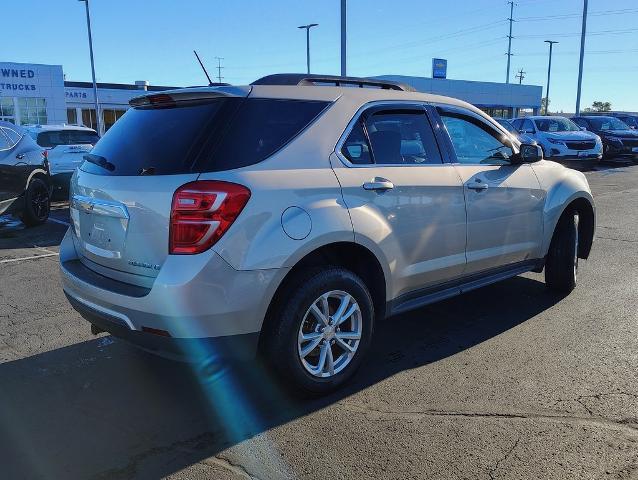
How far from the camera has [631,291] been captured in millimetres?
5594

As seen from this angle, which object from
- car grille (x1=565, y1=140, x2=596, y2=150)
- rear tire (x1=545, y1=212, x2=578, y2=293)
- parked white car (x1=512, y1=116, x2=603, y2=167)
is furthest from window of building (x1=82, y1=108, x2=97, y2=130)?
rear tire (x1=545, y1=212, x2=578, y2=293)

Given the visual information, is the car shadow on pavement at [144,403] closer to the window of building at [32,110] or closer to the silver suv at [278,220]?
the silver suv at [278,220]

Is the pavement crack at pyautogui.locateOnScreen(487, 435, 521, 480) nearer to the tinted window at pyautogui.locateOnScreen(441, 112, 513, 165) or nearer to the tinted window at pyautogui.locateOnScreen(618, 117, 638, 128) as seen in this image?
the tinted window at pyautogui.locateOnScreen(441, 112, 513, 165)

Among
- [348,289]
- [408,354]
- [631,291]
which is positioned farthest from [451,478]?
[631,291]

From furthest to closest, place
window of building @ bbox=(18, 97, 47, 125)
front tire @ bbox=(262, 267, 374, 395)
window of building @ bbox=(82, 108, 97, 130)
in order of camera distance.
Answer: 1. window of building @ bbox=(82, 108, 97, 130)
2. window of building @ bbox=(18, 97, 47, 125)
3. front tire @ bbox=(262, 267, 374, 395)

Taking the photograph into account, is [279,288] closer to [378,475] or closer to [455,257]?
[378,475]

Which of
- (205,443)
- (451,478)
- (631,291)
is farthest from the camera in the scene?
(631,291)

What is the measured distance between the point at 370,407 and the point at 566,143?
57.0ft

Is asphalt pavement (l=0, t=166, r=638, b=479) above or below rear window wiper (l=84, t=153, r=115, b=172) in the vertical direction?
below

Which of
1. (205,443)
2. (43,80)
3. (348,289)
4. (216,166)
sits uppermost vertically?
(43,80)

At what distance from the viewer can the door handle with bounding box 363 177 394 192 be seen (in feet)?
11.7

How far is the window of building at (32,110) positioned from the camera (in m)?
38.5

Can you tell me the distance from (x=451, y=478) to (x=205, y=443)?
1283mm

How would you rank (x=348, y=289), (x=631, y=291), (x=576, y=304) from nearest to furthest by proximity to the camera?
(x=348, y=289), (x=576, y=304), (x=631, y=291)
